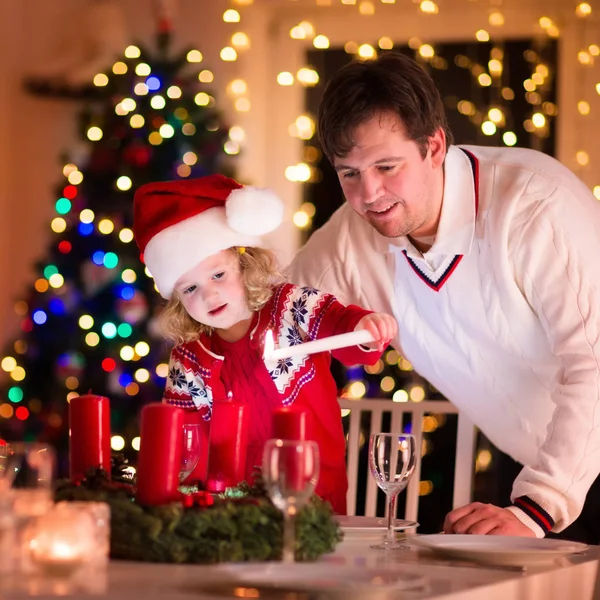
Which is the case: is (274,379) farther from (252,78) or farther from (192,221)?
(252,78)

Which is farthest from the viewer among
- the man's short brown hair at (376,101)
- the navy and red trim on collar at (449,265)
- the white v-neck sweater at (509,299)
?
the navy and red trim on collar at (449,265)

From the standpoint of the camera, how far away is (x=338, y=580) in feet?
3.96

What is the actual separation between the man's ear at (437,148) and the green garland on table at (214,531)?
3.50 ft

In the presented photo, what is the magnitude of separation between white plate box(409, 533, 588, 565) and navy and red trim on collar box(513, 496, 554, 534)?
0.33 meters

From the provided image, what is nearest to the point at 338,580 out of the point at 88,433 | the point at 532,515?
the point at 88,433

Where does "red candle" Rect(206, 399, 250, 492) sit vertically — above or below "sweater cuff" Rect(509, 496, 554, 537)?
above

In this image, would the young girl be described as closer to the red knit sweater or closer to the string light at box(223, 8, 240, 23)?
the red knit sweater

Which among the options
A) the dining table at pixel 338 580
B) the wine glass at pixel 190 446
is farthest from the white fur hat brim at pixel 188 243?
the dining table at pixel 338 580

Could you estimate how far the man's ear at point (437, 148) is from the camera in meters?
2.23

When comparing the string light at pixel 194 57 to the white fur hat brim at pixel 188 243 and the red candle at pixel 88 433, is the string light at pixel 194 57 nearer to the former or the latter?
the white fur hat brim at pixel 188 243

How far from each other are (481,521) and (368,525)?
0.20 metres

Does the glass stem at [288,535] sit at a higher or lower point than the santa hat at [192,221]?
lower

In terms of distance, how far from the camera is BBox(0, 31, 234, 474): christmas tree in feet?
13.9

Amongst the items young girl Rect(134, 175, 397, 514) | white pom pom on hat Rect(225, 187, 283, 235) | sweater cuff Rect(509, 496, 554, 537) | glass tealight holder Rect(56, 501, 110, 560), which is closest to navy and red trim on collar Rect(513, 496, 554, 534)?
sweater cuff Rect(509, 496, 554, 537)
